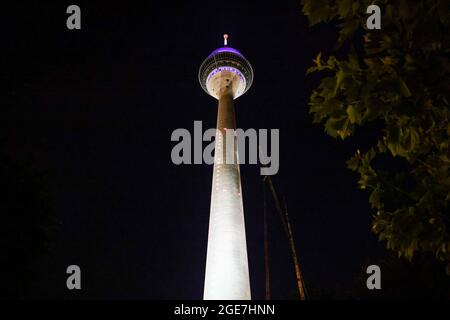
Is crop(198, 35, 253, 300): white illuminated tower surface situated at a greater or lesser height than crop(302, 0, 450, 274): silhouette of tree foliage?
greater

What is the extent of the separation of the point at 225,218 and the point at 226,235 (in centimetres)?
141

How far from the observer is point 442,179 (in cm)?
550

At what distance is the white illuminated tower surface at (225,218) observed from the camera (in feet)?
98.4

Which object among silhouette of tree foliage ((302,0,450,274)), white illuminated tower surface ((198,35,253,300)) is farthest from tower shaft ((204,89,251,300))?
silhouette of tree foliage ((302,0,450,274))

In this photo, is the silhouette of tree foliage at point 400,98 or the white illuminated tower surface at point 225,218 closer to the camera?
→ the silhouette of tree foliage at point 400,98

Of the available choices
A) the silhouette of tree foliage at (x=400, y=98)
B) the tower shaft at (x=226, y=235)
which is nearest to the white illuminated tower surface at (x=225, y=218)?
the tower shaft at (x=226, y=235)

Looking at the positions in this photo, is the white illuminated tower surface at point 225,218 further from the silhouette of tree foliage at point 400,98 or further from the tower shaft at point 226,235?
the silhouette of tree foliage at point 400,98

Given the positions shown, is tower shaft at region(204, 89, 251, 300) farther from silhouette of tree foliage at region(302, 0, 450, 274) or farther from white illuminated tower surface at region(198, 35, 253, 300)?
silhouette of tree foliage at region(302, 0, 450, 274)

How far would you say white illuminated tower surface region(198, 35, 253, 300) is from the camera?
30.0 meters

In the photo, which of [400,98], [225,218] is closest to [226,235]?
[225,218]

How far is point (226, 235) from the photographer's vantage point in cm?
3200

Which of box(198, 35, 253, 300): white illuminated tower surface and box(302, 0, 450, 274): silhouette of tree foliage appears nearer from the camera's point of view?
box(302, 0, 450, 274): silhouette of tree foliage

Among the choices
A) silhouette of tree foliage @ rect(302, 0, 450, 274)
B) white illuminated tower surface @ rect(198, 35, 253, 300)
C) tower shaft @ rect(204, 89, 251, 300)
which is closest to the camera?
silhouette of tree foliage @ rect(302, 0, 450, 274)
